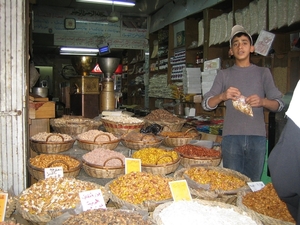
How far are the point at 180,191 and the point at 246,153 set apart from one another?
2.90ft

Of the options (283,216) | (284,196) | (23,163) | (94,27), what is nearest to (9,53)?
(23,163)

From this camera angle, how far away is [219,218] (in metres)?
1.54

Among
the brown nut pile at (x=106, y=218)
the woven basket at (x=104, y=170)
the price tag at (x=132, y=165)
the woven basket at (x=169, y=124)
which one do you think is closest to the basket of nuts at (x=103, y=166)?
the woven basket at (x=104, y=170)

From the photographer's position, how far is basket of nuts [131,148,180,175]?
2250 mm

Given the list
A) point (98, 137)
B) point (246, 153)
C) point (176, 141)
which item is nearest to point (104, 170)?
point (98, 137)

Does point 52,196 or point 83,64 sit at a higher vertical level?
point 83,64

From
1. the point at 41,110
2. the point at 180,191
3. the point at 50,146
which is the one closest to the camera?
the point at 180,191

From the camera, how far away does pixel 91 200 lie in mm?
1658

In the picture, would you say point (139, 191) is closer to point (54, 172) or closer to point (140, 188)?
point (140, 188)

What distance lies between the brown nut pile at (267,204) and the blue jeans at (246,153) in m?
0.55

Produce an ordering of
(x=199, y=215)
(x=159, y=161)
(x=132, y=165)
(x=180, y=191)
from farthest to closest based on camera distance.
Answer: (x=159, y=161) < (x=132, y=165) < (x=180, y=191) < (x=199, y=215)

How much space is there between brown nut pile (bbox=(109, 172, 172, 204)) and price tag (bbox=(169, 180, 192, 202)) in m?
0.07

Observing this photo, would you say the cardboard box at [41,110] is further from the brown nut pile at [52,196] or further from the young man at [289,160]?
the young man at [289,160]

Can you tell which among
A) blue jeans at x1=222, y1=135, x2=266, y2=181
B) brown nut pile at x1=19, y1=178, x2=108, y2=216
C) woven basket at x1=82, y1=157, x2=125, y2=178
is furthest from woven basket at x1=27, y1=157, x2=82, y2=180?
blue jeans at x1=222, y1=135, x2=266, y2=181
